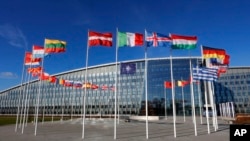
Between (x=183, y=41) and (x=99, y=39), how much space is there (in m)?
8.36

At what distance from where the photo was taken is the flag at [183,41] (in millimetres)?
24125

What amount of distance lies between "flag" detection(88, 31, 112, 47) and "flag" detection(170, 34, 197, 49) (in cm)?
626

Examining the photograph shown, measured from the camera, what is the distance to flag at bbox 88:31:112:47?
23.3 m

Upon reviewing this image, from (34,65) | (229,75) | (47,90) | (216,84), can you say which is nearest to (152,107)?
(216,84)

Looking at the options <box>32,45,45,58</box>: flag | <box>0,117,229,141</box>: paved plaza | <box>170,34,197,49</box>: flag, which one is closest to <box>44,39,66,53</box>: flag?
<box>32,45,45,58</box>: flag

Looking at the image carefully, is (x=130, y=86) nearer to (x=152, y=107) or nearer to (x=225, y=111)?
(x=152, y=107)

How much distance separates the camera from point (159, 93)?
92062mm

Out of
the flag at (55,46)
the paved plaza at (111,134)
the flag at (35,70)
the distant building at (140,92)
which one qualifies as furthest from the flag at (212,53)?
the distant building at (140,92)

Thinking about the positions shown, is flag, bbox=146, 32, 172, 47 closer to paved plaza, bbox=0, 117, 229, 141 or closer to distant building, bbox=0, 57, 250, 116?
paved plaza, bbox=0, 117, 229, 141

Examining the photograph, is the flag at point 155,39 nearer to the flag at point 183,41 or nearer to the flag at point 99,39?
the flag at point 183,41

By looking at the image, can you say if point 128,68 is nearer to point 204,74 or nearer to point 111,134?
point 111,134

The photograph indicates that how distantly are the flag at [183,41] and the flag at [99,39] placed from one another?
6257 mm

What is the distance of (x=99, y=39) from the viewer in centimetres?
2334

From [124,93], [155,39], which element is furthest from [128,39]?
[124,93]
